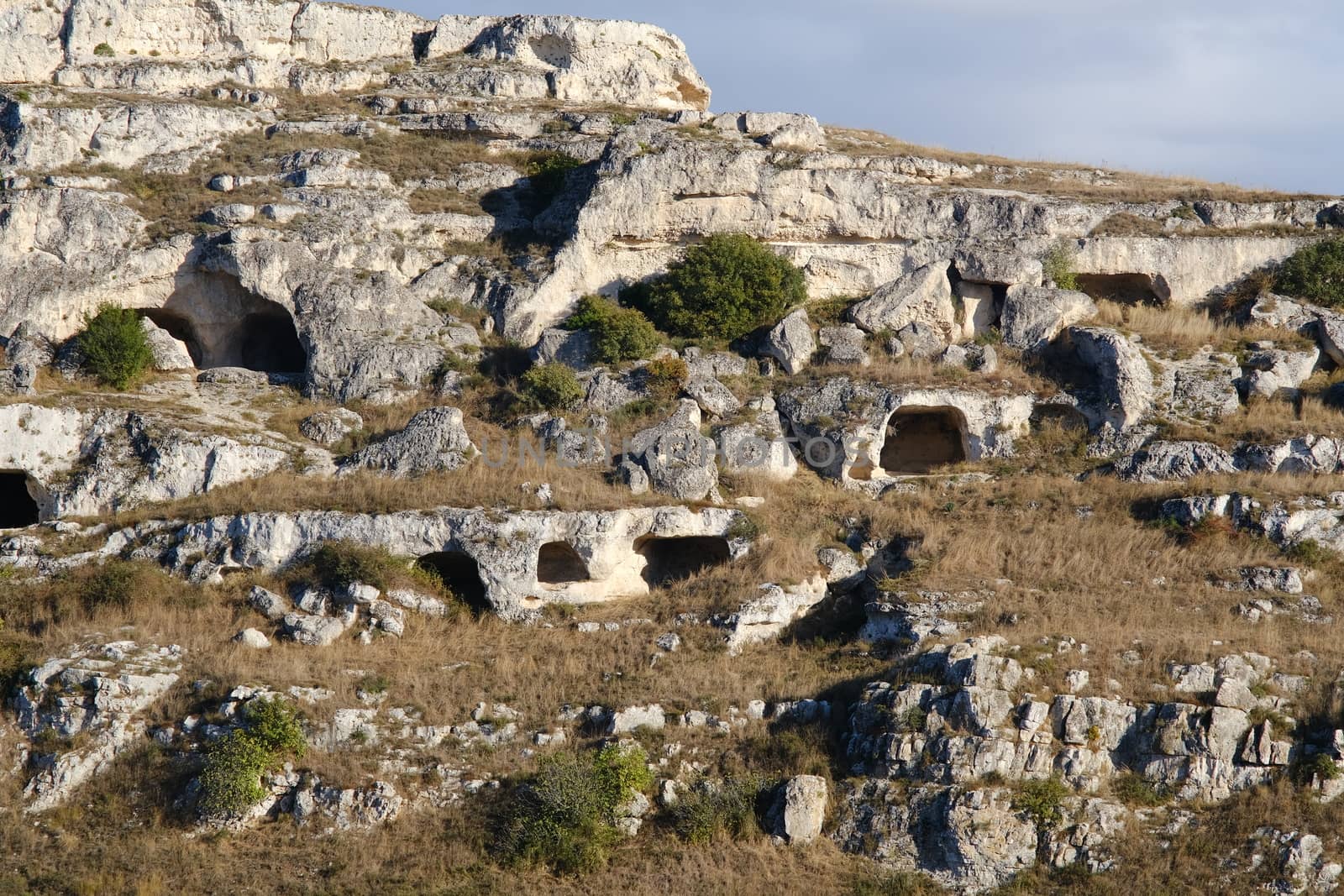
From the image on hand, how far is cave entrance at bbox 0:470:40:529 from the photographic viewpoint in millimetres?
30859

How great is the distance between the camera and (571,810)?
20672mm

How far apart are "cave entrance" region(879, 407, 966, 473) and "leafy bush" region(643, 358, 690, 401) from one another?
5368mm

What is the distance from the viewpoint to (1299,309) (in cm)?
3434

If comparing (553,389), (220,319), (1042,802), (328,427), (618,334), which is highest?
(618,334)

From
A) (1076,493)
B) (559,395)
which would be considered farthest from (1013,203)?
(559,395)

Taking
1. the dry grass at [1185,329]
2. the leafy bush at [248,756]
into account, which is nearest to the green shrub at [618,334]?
the dry grass at [1185,329]

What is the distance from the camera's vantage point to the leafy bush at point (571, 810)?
20422 mm

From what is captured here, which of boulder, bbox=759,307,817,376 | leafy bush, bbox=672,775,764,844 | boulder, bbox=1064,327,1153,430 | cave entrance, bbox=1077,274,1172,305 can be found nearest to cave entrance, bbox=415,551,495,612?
leafy bush, bbox=672,775,764,844

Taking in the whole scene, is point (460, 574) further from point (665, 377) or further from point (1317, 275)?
point (1317, 275)

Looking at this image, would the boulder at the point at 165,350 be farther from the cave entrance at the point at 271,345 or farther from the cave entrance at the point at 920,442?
the cave entrance at the point at 920,442

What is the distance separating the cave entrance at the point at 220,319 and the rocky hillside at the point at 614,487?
15cm

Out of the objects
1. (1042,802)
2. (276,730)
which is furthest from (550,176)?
(1042,802)

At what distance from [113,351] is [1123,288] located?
85.4 feet

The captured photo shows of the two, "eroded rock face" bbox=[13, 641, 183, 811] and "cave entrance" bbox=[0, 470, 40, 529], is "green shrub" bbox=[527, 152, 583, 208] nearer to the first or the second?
"cave entrance" bbox=[0, 470, 40, 529]
